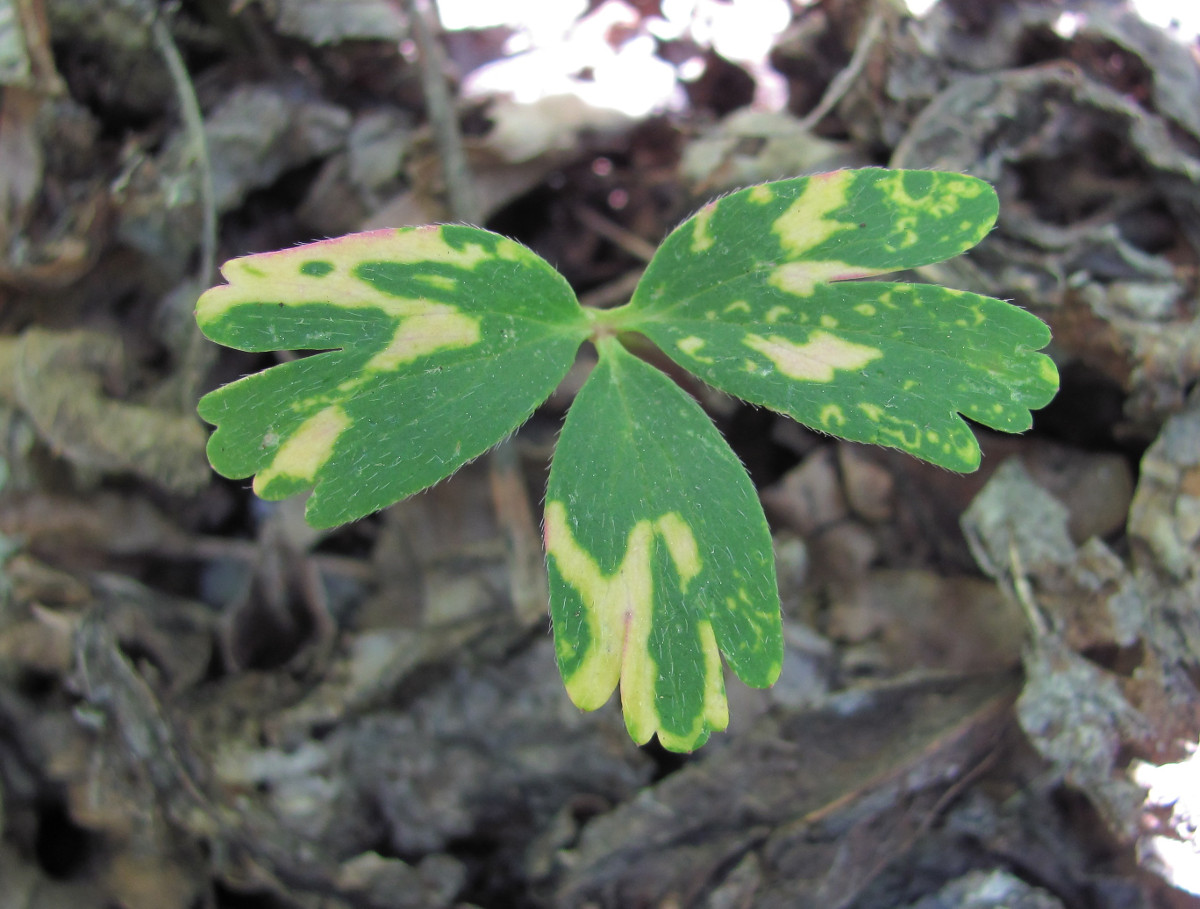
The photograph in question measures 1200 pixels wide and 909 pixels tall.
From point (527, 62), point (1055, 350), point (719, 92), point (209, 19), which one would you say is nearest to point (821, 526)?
point (1055, 350)

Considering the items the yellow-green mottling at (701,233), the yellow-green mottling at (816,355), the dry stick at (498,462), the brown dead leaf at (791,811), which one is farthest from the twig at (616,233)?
the brown dead leaf at (791,811)

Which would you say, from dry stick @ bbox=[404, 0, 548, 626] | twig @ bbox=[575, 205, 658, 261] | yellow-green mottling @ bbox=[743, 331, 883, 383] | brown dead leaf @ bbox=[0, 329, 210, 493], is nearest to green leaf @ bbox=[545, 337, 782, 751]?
yellow-green mottling @ bbox=[743, 331, 883, 383]

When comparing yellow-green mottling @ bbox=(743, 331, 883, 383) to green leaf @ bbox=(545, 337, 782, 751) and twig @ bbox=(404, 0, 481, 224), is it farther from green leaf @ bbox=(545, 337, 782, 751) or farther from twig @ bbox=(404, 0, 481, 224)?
twig @ bbox=(404, 0, 481, 224)

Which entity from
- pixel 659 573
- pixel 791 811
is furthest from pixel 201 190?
pixel 791 811

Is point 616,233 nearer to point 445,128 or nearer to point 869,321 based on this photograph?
point 445,128

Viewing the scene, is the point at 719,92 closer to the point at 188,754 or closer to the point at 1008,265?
the point at 1008,265

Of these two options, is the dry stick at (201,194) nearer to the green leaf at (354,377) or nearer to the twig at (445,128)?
the twig at (445,128)
